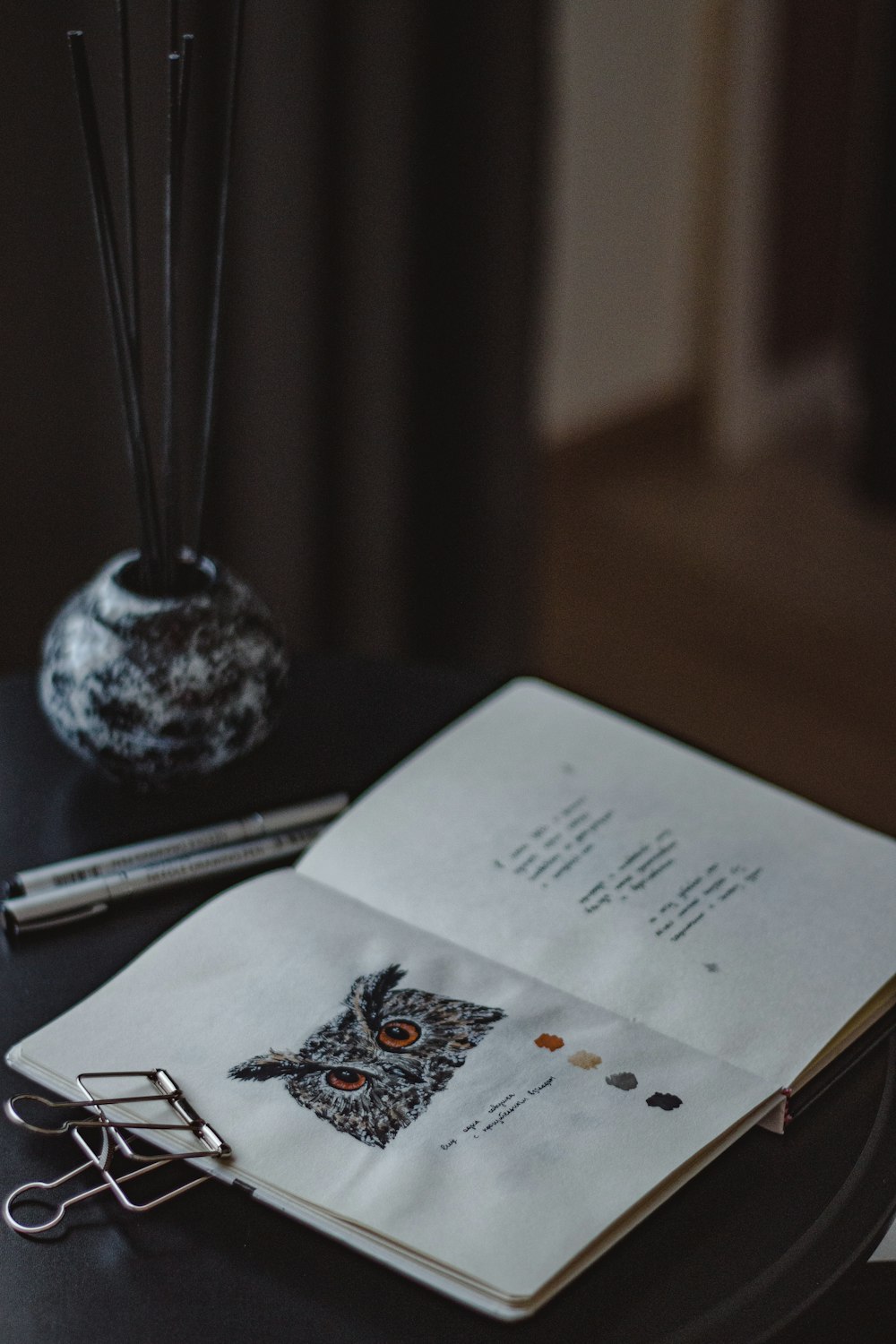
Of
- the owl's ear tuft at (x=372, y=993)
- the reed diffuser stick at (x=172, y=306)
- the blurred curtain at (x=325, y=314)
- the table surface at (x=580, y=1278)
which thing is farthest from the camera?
the blurred curtain at (x=325, y=314)

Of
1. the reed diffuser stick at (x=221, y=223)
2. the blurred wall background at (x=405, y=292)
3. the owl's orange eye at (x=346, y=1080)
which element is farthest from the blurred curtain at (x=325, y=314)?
the owl's orange eye at (x=346, y=1080)

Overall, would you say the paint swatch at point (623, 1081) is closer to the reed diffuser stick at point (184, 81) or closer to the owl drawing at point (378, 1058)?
the owl drawing at point (378, 1058)

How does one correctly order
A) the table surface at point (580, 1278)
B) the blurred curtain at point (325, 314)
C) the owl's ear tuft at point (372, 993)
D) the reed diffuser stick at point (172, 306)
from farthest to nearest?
the blurred curtain at point (325, 314)
the reed diffuser stick at point (172, 306)
the owl's ear tuft at point (372, 993)
the table surface at point (580, 1278)

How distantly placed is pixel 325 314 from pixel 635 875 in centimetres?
99

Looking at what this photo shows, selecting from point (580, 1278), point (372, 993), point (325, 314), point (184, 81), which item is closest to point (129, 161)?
point (184, 81)

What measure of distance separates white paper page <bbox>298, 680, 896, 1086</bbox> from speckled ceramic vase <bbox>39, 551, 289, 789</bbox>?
0.09m

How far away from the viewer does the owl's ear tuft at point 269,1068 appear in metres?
0.56

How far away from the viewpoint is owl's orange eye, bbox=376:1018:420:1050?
58 centimetres

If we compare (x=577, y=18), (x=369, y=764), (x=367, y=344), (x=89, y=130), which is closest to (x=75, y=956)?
(x=369, y=764)

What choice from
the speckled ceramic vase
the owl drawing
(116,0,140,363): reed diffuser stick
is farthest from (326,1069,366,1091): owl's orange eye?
(116,0,140,363): reed diffuser stick

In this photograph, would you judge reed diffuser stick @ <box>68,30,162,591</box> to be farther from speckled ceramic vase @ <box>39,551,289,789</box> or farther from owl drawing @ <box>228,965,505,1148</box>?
owl drawing @ <box>228,965,505,1148</box>

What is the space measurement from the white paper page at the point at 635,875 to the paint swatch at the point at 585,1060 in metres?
0.04

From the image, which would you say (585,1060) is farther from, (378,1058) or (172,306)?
(172,306)

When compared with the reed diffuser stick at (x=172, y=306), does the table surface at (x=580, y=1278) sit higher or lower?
lower
